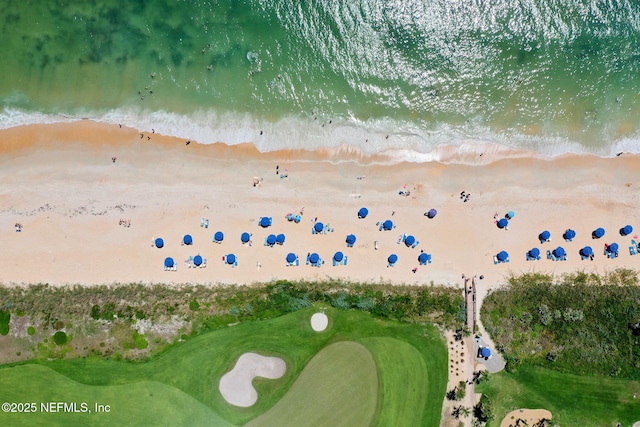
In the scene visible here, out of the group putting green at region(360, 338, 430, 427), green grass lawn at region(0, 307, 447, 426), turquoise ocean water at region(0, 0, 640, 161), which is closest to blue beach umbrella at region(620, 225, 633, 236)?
turquoise ocean water at region(0, 0, 640, 161)

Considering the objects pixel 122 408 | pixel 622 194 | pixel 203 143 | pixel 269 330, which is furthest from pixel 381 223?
pixel 122 408

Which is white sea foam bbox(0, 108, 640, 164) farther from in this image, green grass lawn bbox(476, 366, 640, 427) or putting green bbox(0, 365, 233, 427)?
putting green bbox(0, 365, 233, 427)

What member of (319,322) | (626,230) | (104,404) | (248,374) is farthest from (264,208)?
(626,230)

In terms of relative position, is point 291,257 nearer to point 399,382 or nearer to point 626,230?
point 399,382

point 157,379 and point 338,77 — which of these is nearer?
point 157,379

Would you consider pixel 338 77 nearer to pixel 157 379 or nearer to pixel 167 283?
pixel 167 283

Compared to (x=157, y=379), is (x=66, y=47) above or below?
above

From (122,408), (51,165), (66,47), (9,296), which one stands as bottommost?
(122,408)
